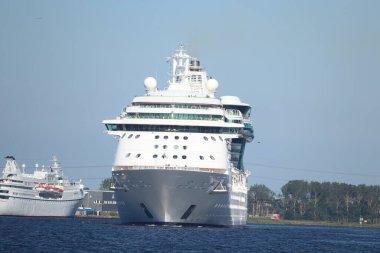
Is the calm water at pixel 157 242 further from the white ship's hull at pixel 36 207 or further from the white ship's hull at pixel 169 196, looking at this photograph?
the white ship's hull at pixel 36 207

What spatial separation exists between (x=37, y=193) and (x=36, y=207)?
2.85 meters

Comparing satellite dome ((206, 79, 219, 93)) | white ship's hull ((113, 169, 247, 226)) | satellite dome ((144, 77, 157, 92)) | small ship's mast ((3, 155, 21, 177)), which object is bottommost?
white ship's hull ((113, 169, 247, 226))

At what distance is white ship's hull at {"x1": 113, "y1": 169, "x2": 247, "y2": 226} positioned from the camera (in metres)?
84.6

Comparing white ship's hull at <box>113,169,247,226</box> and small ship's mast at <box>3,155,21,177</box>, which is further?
small ship's mast at <box>3,155,21,177</box>

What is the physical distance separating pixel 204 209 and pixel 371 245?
1555 cm

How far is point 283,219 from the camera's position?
7781 inches

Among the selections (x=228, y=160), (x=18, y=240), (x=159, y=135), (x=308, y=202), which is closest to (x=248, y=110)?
(x=228, y=160)

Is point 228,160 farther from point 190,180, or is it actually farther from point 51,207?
point 51,207

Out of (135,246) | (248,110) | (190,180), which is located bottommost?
(135,246)

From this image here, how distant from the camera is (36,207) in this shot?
150m

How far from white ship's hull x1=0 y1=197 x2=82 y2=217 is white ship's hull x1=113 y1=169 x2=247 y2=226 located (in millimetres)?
58515

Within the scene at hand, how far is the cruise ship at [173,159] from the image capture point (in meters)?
85.2

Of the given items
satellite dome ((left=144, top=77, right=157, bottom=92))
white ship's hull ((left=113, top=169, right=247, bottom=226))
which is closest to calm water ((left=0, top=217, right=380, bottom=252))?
white ship's hull ((left=113, top=169, right=247, bottom=226))

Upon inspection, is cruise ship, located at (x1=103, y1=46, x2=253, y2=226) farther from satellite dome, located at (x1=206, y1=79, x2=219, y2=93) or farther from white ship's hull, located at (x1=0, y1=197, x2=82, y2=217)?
white ship's hull, located at (x1=0, y1=197, x2=82, y2=217)
